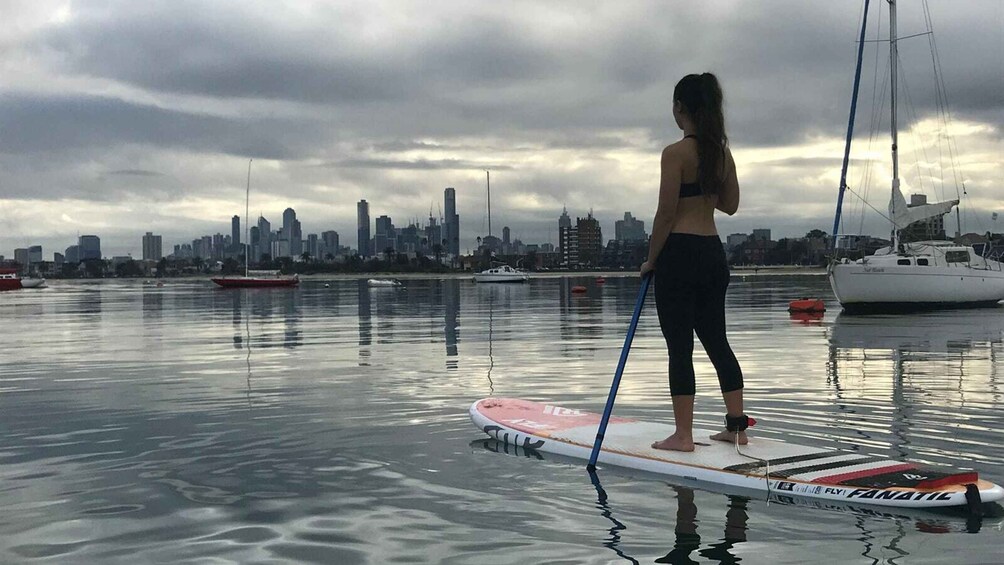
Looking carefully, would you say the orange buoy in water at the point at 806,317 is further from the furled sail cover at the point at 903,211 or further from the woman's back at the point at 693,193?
the woman's back at the point at 693,193

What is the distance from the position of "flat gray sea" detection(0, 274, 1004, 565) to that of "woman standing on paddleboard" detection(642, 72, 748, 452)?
78 cm

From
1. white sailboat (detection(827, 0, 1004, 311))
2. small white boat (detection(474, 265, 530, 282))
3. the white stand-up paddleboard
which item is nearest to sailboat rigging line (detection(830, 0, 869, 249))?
white sailboat (detection(827, 0, 1004, 311))

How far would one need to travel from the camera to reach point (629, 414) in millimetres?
8766

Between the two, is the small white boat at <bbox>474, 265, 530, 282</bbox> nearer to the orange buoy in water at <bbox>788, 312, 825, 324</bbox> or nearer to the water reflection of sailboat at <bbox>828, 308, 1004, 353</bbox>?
the orange buoy in water at <bbox>788, 312, 825, 324</bbox>

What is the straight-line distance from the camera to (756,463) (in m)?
5.84

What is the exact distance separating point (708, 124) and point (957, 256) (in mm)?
31661

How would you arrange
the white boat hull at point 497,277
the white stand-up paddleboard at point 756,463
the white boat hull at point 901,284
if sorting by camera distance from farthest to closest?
1. the white boat hull at point 497,277
2. the white boat hull at point 901,284
3. the white stand-up paddleboard at point 756,463

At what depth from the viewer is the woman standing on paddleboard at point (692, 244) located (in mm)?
6051

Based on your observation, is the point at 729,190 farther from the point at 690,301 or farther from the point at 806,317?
the point at 806,317

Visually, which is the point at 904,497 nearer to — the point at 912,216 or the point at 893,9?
the point at 912,216

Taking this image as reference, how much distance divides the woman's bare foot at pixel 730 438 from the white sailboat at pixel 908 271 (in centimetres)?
2675

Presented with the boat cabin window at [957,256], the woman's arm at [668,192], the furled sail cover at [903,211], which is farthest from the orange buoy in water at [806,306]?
the woman's arm at [668,192]

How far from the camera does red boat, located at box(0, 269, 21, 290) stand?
104 metres

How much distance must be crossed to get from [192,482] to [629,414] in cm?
424
